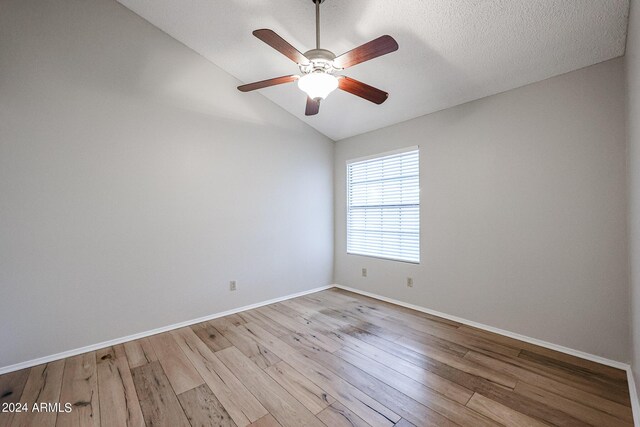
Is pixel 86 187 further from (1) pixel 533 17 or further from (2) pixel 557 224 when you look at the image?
(2) pixel 557 224

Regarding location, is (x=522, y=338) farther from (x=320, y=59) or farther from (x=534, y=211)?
(x=320, y=59)

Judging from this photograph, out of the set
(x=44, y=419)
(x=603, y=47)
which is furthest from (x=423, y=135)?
(x=44, y=419)

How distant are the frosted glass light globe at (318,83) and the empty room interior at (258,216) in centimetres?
2

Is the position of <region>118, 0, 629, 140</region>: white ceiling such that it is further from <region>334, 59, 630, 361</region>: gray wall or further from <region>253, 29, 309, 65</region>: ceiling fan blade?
<region>253, 29, 309, 65</region>: ceiling fan blade

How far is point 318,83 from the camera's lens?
1815mm

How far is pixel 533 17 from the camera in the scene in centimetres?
188

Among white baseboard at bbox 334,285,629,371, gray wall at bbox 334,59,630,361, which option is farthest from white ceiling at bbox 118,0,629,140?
white baseboard at bbox 334,285,629,371

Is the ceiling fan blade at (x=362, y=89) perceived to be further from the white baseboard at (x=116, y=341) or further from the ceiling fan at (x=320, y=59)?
the white baseboard at (x=116, y=341)

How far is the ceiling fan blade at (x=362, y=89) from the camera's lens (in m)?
2.00

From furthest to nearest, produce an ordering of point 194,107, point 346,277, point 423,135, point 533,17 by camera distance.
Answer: point 346,277 < point 423,135 < point 194,107 < point 533,17

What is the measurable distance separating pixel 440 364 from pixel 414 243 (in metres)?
1.56

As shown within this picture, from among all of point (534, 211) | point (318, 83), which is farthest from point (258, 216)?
point (534, 211)

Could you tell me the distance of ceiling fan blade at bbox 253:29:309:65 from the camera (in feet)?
5.25

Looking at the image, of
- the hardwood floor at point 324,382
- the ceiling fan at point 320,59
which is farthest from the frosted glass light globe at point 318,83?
the hardwood floor at point 324,382
